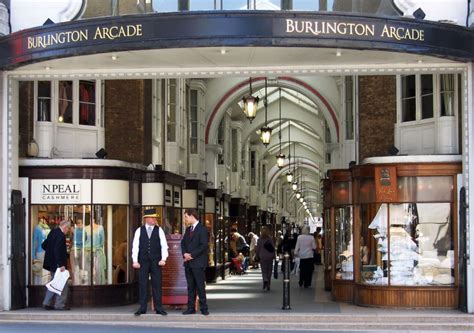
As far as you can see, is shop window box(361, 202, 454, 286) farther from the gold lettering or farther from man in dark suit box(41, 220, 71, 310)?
the gold lettering

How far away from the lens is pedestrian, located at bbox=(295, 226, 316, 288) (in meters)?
26.5

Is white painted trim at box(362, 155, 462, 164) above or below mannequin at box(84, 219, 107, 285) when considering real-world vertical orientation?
above

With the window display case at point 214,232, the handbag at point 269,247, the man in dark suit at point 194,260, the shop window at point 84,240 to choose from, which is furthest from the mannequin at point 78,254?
the window display case at point 214,232

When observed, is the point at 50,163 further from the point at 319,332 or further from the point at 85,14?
the point at 319,332

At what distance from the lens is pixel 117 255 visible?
19.5m

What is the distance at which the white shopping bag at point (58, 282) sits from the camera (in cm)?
1777

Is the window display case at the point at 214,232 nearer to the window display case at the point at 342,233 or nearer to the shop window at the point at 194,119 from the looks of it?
the shop window at the point at 194,119

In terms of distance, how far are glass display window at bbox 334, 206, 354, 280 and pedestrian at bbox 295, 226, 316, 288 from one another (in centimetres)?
521

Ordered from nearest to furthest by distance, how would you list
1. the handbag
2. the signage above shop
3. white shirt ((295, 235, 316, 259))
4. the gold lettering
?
the signage above shop
the gold lettering
the handbag
white shirt ((295, 235, 316, 259))

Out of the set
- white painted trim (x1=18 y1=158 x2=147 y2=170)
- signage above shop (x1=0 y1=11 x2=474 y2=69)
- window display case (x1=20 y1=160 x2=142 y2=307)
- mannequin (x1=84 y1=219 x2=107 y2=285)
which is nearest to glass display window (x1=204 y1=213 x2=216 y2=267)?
window display case (x1=20 y1=160 x2=142 y2=307)

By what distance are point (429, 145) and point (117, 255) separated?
6.39m

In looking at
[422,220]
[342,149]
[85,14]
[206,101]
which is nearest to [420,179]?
[422,220]

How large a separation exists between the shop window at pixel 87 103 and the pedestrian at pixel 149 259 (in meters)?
4.49

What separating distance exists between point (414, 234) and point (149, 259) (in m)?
4.86
